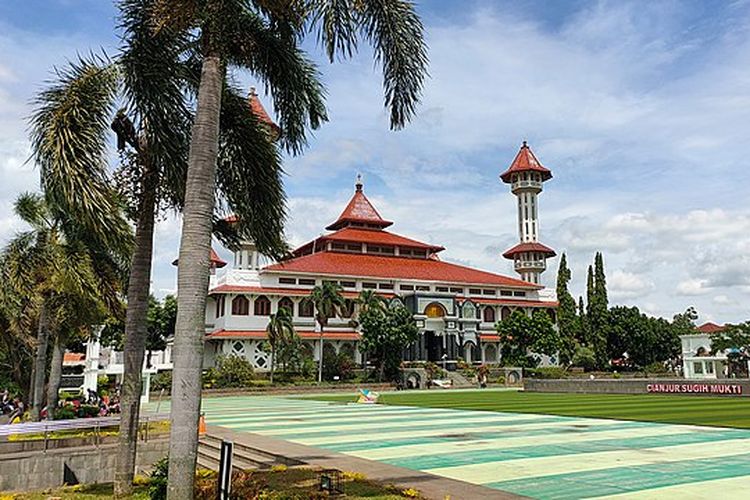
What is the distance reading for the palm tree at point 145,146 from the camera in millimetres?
9000

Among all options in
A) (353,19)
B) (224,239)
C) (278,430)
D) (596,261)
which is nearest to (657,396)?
(278,430)

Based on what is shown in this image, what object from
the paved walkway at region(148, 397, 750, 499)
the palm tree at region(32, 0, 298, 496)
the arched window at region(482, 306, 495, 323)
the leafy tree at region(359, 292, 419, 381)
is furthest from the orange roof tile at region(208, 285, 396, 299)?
the palm tree at region(32, 0, 298, 496)

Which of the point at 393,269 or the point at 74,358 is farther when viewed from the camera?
the point at 74,358

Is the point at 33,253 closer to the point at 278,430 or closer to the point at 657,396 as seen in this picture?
the point at 278,430

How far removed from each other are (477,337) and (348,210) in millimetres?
21119

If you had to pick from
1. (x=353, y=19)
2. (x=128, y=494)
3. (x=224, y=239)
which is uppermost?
(x=353, y=19)

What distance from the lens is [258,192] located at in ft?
35.4

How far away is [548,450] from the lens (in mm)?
13617

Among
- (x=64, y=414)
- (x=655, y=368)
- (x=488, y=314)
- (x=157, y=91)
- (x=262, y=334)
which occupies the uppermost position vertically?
(x=488, y=314)

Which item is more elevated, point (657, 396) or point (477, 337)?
point (477, 337)

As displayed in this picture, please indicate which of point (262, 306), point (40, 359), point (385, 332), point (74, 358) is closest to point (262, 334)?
point (262, 306)

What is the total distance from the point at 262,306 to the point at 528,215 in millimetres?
35128

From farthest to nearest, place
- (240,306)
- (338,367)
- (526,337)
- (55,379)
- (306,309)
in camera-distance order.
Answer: (306,309), (526,337), (240,306), (338,367), (55,379)

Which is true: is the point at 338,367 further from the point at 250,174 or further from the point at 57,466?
the point at 250,174
